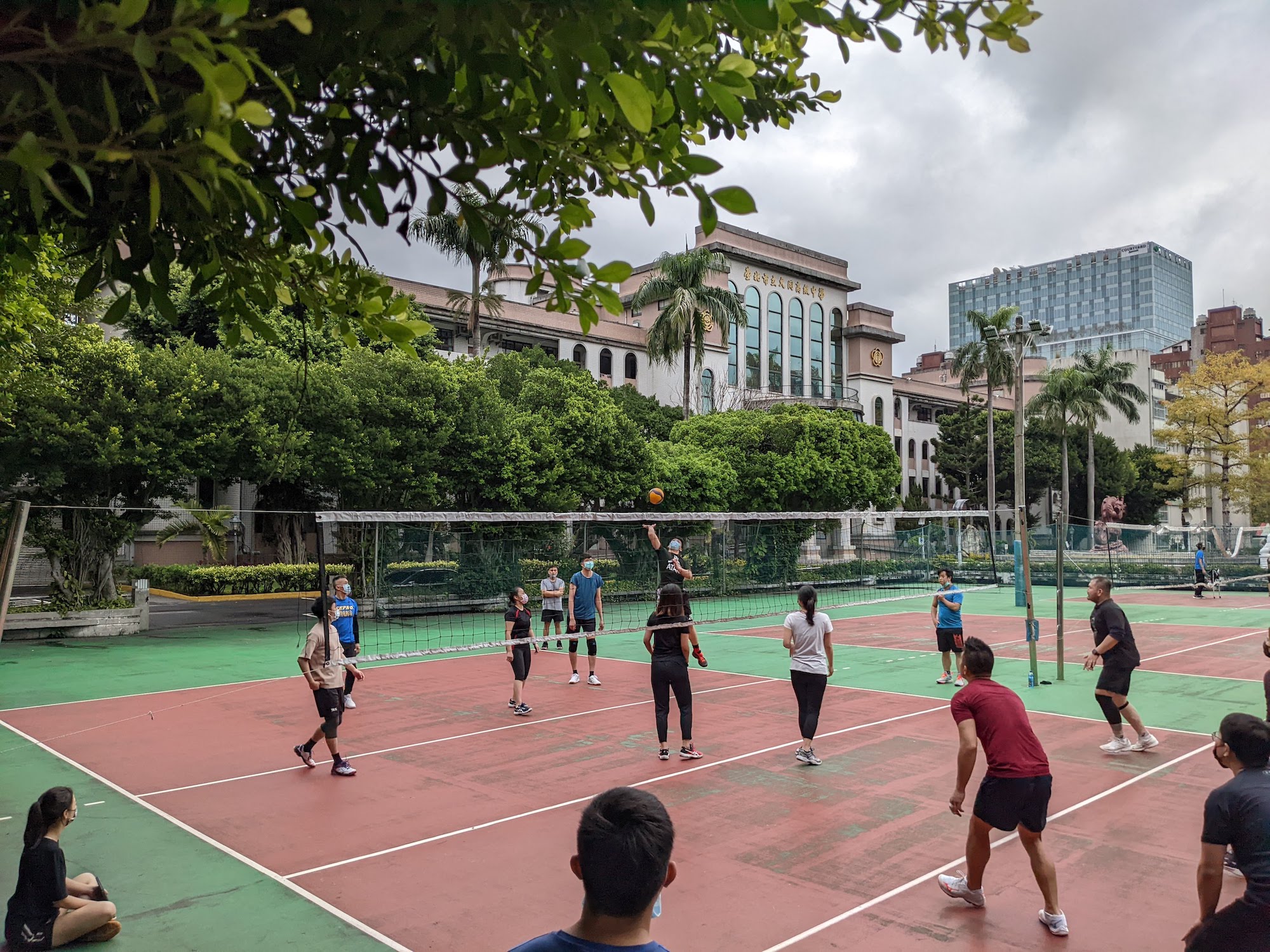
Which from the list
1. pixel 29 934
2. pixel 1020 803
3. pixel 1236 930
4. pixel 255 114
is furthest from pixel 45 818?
pixel 1236 930

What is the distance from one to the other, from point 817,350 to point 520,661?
54821 mm

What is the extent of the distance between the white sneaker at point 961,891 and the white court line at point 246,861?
3.76 m

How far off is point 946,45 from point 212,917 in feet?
23.1

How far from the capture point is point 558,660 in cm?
1920

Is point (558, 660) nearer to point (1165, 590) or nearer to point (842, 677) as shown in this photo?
point (842, 677)

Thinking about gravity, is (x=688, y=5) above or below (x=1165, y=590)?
above

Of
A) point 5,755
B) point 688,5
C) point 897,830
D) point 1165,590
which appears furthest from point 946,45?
point 1165,590

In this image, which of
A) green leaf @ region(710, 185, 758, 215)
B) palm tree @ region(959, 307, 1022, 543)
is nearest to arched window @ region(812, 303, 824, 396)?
palm tree @ region(959, 307, 1022, 543)

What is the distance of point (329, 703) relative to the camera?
32.6ft

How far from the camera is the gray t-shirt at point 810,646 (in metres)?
10.3

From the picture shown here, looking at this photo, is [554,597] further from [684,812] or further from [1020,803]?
[1020,803]

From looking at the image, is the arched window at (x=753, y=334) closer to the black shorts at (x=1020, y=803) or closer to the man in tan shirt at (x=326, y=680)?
the man in tan shirt at (x=326, y=680)

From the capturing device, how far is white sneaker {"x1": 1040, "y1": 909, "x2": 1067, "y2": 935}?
593 cm

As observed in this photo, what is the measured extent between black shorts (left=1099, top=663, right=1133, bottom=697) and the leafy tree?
8797 millimetres
